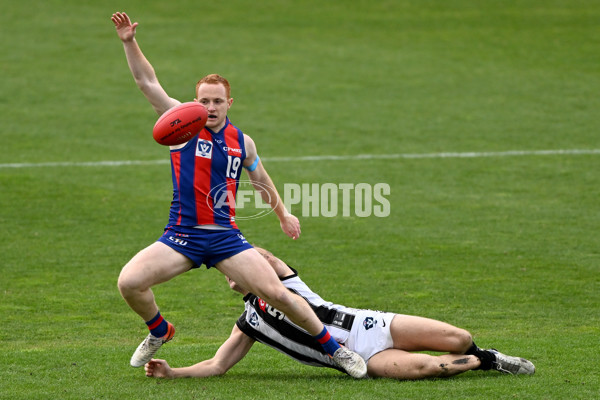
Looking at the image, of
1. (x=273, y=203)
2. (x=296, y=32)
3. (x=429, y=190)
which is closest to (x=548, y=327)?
(x=273, y=203)

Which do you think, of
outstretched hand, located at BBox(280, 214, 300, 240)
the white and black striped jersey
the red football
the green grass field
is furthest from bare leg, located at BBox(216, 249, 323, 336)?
the red football

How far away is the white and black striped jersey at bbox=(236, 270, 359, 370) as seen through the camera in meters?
6.93

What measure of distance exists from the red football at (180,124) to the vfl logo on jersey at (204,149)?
0.53 ft

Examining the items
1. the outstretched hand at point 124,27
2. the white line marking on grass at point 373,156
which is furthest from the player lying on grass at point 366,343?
the white line marking on grass at point 373,156

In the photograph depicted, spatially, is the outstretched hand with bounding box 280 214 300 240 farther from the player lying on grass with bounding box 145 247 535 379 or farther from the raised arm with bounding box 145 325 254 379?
the raised arm with bounding box 145 325 254 379

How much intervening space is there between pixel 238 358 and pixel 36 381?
1.54m

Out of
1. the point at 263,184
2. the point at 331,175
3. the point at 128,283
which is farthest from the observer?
the point at 331,175

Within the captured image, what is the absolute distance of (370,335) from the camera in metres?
6.97

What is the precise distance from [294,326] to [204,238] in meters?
0.99

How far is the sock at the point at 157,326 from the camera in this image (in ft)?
22.4

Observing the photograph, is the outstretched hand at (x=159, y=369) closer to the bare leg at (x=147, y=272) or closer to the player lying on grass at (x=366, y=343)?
the player lying on grass at (x=366, y=343)

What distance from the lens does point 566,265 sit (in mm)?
10977

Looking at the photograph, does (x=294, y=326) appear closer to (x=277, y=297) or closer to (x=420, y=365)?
(x=277, y=297)

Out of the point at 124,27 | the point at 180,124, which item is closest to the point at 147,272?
the point at 180,124
